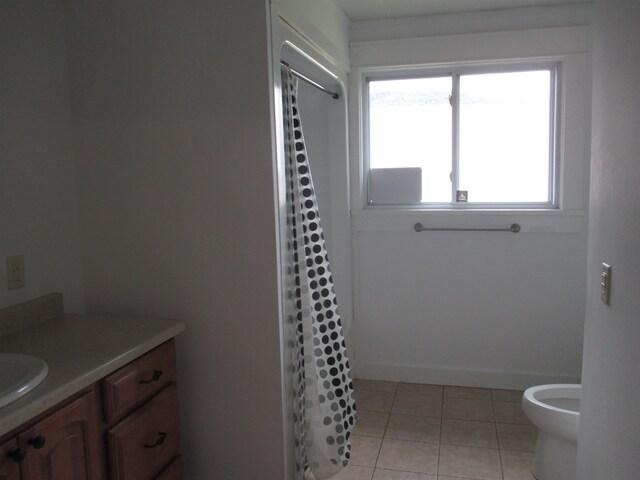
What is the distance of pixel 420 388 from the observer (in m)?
3.22

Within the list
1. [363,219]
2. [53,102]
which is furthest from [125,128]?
[363,219]

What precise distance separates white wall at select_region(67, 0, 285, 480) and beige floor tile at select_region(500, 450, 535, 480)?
106 cm

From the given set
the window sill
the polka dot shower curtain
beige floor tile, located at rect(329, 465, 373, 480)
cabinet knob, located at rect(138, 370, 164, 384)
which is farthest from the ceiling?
beige floor tile, located at rect(329, 465, 373, 480)

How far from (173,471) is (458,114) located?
2.40m

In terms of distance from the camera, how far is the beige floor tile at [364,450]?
2.45 m

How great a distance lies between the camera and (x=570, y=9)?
2.85 metres

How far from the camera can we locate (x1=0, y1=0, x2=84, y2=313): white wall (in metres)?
1.77


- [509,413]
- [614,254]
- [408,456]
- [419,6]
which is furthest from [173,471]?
[419,6]

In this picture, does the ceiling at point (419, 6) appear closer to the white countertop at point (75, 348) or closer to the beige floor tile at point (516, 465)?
the white countertop at point (75, 348)

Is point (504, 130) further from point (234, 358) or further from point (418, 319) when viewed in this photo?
point (234, 358)

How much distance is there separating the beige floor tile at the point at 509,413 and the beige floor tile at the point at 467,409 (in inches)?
1.5

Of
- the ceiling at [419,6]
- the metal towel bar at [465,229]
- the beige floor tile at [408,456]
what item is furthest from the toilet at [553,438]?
the ceiling at [419,6]

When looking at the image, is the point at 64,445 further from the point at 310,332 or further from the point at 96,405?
the point at 310,332

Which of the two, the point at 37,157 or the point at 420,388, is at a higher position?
the point at 37,157
